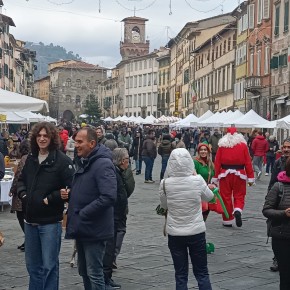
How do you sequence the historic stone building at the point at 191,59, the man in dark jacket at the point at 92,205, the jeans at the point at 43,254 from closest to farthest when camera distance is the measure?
the man in dark jacket at the point at 92,205, the jeans at the point at 43,254, the historic stone building at the point at 191,59

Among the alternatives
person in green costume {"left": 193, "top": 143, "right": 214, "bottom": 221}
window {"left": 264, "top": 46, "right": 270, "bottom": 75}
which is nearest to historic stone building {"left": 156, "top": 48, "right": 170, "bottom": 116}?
window {"left": 264, "top": 46, "right": 270, "bottom": 75}

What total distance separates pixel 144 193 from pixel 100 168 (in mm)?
11056

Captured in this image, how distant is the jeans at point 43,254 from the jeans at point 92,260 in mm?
265

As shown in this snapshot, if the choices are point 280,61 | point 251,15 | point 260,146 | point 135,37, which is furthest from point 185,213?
point 135,37

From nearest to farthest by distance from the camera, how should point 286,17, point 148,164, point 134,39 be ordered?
point 148,164, point 286,17, point 134,39

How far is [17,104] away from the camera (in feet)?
36.1

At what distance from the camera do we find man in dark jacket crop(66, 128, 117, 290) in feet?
17.1

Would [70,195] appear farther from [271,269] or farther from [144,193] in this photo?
[144,193]

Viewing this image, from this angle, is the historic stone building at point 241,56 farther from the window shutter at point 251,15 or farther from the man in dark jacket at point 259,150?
the man in dark jacket at point 259,150

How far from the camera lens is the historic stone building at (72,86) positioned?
12199cm

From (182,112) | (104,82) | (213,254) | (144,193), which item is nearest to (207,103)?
(182,112)

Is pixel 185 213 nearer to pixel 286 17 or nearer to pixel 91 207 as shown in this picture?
pixel 91 207

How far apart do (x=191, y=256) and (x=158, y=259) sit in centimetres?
240

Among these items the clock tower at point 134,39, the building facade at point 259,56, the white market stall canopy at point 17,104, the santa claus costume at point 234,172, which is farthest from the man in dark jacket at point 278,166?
the clock tower at point 134,39
